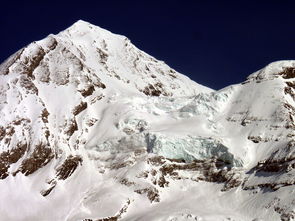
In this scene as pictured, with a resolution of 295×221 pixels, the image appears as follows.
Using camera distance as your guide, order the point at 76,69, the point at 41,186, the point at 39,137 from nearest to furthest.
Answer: the point at 41,186
the point at 39,137
the point at 76,69

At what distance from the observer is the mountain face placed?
3167 inches

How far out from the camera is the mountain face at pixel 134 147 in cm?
8044

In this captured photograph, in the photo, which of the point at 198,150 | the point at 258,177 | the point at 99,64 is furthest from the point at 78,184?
the point at 99,64

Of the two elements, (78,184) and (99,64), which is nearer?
(78,184)

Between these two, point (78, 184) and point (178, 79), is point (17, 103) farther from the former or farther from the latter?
point (178, 79)

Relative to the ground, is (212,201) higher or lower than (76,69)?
lower

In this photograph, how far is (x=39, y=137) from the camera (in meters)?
95.0

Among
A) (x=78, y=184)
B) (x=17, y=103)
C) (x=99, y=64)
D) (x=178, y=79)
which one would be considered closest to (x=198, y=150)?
(x=78, y=184)

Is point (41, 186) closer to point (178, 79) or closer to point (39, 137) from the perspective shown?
point (39, 137)

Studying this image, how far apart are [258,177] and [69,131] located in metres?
34.8

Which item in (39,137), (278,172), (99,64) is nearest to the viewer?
(278,172)

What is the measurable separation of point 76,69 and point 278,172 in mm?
51175

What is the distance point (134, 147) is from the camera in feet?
310

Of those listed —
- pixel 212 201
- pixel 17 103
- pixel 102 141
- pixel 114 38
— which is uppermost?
pixel 114 38
